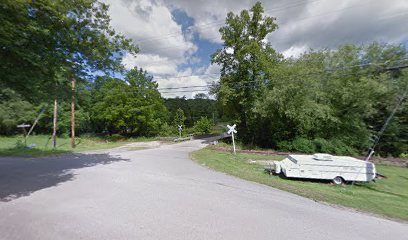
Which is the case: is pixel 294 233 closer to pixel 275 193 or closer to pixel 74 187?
pixel 275 193

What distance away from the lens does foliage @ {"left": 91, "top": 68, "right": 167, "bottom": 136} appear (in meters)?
27.9

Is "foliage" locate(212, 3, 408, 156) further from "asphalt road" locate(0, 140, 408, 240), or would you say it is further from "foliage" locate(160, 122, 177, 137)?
"foliage" locate(160, 122, 177, 137)

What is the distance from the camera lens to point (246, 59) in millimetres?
20781

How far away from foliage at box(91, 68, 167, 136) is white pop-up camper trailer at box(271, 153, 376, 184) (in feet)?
75.6

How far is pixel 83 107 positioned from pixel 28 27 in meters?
34.7

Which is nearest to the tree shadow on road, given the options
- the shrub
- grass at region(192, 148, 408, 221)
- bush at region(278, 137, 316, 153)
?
grass at region(192, 148, 408, 221)

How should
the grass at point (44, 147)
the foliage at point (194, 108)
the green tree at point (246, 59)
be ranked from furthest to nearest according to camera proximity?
the foliage at point (194, 108) → the green tree at point (246, 59) → the grass at point (44, 147)

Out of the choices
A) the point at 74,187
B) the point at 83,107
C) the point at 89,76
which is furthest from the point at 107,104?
the point at 74,187

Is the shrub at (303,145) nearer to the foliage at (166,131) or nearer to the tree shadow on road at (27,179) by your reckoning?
the tree shadow on road at (27,179)

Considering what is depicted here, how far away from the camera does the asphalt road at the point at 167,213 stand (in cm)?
332

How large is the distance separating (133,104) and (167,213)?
26.7 meters

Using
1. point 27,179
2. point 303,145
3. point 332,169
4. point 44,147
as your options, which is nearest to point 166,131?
point 44,147

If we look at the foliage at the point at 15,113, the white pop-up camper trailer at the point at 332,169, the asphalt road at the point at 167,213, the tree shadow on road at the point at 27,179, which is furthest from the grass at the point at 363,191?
the foliage at the point at 15,113

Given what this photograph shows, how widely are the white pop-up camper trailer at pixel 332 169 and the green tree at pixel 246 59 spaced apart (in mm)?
11958
